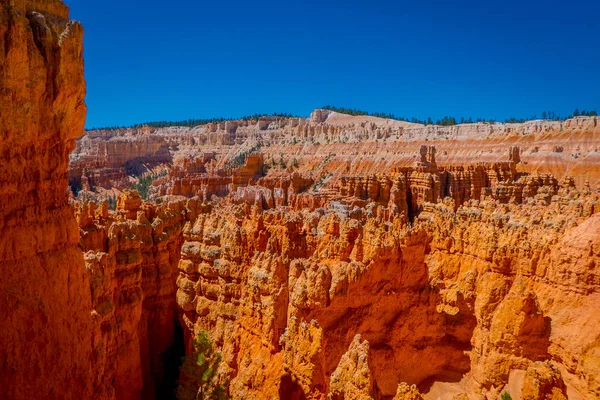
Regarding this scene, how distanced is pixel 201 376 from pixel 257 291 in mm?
2593

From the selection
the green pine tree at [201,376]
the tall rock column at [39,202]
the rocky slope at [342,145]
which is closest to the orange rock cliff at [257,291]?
the tall rock column at [39,202]

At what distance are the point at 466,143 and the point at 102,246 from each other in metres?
69.2

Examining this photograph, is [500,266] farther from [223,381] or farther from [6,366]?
[6,366]

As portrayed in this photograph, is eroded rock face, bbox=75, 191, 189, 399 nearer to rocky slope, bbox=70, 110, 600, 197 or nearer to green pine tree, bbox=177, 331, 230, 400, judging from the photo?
green pine tree, bbox=177, 331, 230, 400

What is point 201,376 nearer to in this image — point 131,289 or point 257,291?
point 257,291

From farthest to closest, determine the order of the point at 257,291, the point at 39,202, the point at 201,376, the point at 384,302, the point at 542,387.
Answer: the point at 384,302, the point at 201,376, the point at 257,291, the point at 542,387, the point at 39,202

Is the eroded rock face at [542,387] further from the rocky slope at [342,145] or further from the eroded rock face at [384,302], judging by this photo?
the rocky slope at [342,145]

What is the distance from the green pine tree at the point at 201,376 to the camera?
1183 centimetres

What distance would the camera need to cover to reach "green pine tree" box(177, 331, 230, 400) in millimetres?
11834

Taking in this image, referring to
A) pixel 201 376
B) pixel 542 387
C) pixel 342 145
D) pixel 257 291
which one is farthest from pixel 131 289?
pixel 342 145

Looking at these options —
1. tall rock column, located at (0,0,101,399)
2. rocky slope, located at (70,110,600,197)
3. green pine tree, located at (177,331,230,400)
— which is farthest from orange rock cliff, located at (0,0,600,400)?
rocky slope, located at (70,110,600,197)

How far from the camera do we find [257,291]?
40.3 feet

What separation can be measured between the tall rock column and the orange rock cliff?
Answer: 23 millimetres

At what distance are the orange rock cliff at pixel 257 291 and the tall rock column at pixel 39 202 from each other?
0.07ft
